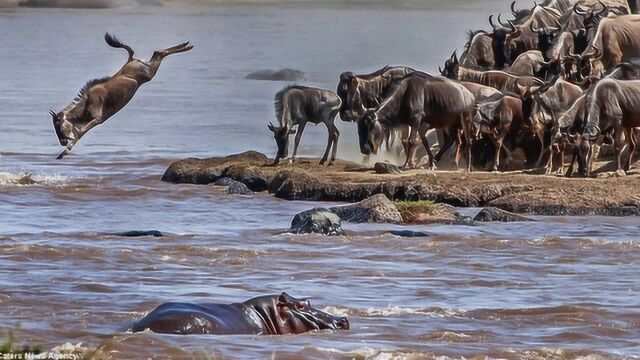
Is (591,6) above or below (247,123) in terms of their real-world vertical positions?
above

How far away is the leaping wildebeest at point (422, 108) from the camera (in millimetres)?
24016

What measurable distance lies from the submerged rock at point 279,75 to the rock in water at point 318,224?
3150 centimetres

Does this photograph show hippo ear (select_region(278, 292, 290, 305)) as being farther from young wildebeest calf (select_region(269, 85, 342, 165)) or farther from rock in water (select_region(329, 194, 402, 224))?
young wildebeest calf (select_region(269, 85, 342, 165))

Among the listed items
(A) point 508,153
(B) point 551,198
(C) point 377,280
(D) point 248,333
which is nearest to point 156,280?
(C) point 377,280

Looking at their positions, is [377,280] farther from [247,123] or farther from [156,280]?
[247,123]

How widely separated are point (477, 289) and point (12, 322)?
153 inches

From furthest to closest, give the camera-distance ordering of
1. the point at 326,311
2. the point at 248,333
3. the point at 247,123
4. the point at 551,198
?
the point at 247,123, the point at 551,198, the point at 326,311, the point at 248,333

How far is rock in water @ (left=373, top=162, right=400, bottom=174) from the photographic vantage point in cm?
2281

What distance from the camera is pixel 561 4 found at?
33062 mm

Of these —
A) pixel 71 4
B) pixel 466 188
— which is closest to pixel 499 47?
pixel 466 188

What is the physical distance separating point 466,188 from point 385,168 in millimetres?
1450

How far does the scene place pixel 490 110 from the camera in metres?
24.0

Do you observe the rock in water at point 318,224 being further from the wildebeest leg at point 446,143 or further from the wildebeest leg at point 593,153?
the wildebeest leg at point 446,143

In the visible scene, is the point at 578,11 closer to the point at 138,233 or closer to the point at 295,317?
the point at 138,233
